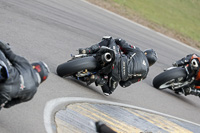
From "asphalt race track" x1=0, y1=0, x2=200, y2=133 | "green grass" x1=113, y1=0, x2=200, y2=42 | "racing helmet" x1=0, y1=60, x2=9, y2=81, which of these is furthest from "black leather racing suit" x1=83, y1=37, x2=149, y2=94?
"green grass" x1=113, y1=0, x2=200, y2=42

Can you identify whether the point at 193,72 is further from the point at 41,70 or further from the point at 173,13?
the point at 173,13

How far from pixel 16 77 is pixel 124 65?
3.30 meters

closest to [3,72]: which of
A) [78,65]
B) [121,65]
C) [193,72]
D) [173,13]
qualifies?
[78,65]

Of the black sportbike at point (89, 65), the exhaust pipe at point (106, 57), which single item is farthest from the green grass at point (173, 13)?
the exhaust pipe at point (106, 57)

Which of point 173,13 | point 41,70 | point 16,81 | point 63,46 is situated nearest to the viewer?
point 16,81

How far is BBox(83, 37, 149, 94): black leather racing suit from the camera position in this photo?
23.4 ft

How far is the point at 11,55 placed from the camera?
450 cm

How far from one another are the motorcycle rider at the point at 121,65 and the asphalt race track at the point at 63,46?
0.32 m

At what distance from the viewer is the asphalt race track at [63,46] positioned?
5506 mm

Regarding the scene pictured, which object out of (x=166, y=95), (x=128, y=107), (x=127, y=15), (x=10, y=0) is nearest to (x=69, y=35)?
(x=10, y=0)

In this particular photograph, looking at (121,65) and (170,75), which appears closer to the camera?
(121,65)

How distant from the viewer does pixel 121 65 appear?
7117 mm

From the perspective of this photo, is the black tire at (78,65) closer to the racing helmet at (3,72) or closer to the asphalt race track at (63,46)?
the asphalt race track at (63,46)

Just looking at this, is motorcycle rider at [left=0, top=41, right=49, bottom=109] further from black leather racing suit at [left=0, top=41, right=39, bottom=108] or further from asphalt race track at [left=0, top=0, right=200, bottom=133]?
asphalt race track at [left=0, top=0, right=200, bottom=133]
